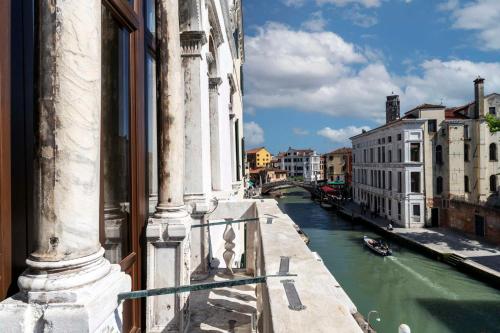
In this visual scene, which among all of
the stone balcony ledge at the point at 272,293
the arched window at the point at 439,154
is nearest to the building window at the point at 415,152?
the arched window at the point at 439,154

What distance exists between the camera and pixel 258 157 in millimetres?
103875

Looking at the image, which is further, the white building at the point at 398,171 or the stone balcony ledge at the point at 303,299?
the white building at the point at 398,171

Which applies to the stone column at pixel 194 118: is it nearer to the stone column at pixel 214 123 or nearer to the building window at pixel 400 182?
the stone column at pixel 214 123

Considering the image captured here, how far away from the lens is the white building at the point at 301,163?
9956 centimetres

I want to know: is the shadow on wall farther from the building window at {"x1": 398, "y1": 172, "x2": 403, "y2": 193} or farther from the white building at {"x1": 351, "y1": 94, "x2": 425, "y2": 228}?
the building window at {"x1": 398, "y1": 172, "x2": 403, "y2": 193}

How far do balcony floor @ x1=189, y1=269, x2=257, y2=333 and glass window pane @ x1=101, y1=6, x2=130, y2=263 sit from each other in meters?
1.37

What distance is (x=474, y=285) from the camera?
61.5 ft

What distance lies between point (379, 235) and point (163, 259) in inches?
1218

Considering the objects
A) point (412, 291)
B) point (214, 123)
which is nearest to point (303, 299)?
point (214, 123)

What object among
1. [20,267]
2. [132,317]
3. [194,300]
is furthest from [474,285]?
[20,267]

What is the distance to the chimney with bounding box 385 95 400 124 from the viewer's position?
4169 centimetres

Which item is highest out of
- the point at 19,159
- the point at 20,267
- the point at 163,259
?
the point at 19,159

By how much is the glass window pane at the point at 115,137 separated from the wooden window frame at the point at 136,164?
0.29 ft

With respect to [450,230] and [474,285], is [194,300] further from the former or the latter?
[450,230]
